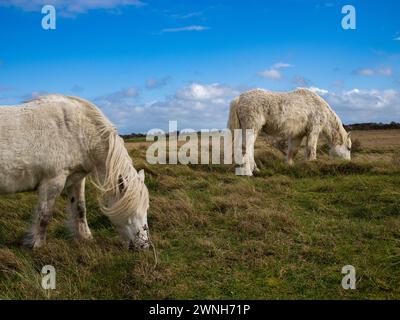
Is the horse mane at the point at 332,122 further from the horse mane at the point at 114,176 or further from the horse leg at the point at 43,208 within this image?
the horse leg at the point at 43,208

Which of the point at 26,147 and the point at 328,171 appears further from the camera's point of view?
the point at 328,171

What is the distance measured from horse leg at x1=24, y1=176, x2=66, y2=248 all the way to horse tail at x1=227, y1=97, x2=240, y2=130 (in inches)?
267

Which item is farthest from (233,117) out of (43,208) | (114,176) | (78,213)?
(43,208)

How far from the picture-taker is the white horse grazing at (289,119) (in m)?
11.3

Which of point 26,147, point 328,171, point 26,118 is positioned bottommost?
point 328,171

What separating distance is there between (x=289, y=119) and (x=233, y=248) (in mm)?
7055

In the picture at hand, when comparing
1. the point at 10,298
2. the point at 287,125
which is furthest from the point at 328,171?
the point at 10,298

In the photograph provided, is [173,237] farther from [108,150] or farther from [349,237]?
[349,237]

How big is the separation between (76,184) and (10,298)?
220cm

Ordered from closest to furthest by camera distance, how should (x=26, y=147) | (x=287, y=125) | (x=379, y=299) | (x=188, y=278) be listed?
(x=379, y=299)
(x=188, y=278)
(x=26, y=147)
(x=287, y=125)

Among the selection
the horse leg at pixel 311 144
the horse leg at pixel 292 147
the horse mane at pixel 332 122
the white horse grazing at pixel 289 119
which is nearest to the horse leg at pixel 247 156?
the white horse grazing at pixel 289 119

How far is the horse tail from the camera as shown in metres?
11.8

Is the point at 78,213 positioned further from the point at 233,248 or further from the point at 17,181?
the point at 233,248

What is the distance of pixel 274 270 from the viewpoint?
4.86 metres
